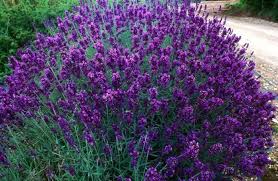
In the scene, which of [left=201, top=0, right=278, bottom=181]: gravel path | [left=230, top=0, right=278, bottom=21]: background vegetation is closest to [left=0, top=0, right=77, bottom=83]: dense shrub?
[left=201, top=0, right=278, bottom=181]: gravel path

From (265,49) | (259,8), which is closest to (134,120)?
(265,49)

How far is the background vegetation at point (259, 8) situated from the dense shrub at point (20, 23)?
8.38m

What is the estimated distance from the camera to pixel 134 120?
2.52 m

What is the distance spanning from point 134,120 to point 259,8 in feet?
40.5

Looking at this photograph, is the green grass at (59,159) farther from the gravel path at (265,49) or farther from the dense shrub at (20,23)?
the dense shrub at (20,23)

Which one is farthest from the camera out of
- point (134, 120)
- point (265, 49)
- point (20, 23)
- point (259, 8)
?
point (259, 8)

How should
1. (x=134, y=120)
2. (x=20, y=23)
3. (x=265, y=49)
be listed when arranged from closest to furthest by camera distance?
(x=134, y=120) → (x=20, y=23) → (x=265, y=49)

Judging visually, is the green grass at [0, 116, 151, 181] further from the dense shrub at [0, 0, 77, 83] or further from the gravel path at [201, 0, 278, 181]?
the dense shrub at [0, 0, 77, 83]

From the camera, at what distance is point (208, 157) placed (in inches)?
104

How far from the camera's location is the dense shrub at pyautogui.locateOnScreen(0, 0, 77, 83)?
5.30 m

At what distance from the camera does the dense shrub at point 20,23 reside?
17.4 feet

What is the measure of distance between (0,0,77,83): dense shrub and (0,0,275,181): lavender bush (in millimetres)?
2122

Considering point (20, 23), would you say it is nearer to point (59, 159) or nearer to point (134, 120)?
point (59, 159)

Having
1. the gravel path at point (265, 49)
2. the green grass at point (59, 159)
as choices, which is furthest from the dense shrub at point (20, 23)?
the gravel path at point (265, 49)
